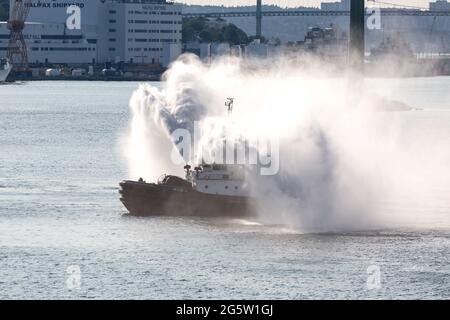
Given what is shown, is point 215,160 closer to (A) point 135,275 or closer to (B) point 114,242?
(B) point 114,242

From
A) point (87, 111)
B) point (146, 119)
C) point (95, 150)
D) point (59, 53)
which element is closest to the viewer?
point (146, 119)

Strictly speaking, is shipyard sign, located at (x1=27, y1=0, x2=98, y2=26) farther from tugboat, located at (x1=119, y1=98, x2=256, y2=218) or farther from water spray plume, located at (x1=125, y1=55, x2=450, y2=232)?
tugboat, located at (x1=119, y1=98, x2=256, y2=218)

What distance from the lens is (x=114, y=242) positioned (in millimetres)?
41094

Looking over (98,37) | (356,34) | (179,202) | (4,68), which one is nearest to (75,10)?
(98,37)

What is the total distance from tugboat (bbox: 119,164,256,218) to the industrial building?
147967mm

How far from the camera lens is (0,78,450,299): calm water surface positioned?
1374 inches

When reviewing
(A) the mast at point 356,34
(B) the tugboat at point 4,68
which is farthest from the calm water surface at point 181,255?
(B) the tugboat at point 4,68

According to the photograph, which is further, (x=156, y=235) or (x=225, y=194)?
(x=225, y=194)

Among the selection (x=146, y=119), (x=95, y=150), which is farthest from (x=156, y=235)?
(x=95, y=150)

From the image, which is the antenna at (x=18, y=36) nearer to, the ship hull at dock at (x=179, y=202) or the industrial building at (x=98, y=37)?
the industrial building at (x=98, y=37)

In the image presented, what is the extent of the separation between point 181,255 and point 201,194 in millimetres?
6414

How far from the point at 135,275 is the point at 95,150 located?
37.8 metres

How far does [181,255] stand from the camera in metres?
39.0

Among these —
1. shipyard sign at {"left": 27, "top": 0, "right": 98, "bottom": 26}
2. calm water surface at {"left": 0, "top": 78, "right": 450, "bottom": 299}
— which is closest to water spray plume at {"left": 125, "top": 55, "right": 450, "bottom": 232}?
calm water surface at {"left": 0, "top": 78, "right": 450, "bottom": 299}
